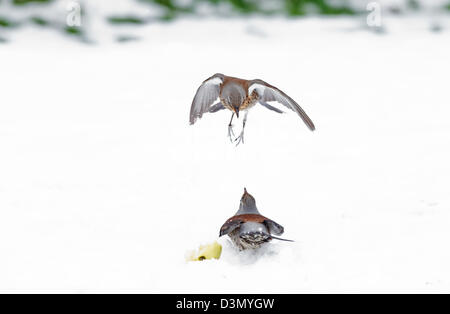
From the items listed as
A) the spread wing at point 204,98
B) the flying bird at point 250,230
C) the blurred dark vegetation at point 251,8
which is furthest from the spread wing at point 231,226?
the blurred dark vegetation at point 251,8

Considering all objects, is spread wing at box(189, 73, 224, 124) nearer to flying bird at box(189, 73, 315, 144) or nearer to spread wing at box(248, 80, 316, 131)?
flying bird at box(189, 73, 315, 144)

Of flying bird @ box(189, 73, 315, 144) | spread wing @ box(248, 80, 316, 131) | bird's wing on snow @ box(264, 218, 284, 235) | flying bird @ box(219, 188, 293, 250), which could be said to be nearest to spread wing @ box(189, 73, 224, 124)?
flying bird @ box(189, 73, 315, 144)

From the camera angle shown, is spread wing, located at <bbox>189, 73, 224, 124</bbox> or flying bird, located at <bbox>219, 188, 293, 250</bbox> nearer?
flying bird, located at <bbox>219, 188, 293, 250</bbox>

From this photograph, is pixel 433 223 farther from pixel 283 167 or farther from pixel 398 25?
pixel 398 25

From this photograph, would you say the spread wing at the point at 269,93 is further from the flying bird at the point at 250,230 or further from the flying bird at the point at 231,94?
the flying bird at the point at 250,230

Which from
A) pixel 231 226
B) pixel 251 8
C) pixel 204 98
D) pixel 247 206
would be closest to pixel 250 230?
pixel 231 226

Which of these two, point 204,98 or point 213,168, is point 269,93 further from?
point 213,168

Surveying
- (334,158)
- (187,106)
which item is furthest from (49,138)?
(334,158)
